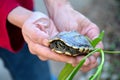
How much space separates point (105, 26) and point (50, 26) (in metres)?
1.57

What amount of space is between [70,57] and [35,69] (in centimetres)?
73

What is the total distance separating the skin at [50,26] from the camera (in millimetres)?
1032

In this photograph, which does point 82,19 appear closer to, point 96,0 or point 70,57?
point 70,57

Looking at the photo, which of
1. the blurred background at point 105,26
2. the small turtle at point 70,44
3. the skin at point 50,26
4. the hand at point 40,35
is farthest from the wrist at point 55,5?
the blurred background at point 105,26

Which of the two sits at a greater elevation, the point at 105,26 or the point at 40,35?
the point at 40,35

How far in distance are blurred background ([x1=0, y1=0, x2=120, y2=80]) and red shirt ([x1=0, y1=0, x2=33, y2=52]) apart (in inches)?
41.0

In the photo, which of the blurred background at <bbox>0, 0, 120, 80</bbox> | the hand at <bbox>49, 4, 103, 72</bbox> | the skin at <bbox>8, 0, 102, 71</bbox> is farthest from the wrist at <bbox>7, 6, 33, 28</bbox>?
the blurred background at <bbox>0, 0, 120, 80</bbox>

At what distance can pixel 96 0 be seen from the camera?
2.92m

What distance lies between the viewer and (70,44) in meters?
1.00

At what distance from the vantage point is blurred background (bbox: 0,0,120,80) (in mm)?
2342

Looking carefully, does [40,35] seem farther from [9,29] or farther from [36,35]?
[9,29]

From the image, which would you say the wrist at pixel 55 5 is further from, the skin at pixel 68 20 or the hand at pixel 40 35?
the hand at pixel 40 35

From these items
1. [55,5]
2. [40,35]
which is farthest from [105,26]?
[40,35]

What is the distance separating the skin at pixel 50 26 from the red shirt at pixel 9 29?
18 mm
